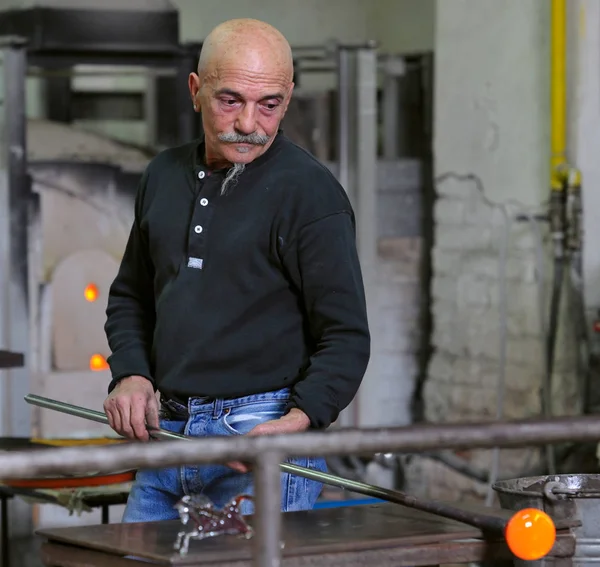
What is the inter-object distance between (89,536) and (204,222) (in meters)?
0.54

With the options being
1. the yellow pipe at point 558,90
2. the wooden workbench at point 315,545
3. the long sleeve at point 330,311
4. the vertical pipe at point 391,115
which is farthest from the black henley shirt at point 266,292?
the vertical pipe at point 391,115

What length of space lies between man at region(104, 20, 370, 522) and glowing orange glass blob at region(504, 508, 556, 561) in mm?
415

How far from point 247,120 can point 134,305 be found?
1.28 ft

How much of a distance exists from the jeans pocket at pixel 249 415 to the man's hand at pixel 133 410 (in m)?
0.11

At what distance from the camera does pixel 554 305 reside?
427 cm

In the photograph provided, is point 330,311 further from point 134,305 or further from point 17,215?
point 17,215

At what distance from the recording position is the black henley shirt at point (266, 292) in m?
1.77

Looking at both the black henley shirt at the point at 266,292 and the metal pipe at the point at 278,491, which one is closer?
the metal pipe at the point at 278,491

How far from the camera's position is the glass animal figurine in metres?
1.46

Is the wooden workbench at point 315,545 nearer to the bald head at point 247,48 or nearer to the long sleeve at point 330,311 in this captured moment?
the long sleeve at point 330,311

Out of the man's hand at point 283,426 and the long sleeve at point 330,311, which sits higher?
the long sleeve at point 330,311

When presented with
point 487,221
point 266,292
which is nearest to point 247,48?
point 266,292

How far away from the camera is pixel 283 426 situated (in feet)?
5.54

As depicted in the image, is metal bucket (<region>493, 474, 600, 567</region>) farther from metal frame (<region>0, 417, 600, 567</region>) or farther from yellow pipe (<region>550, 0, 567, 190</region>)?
yellow pipe (<region>550, 0, 567, 190</region>)
